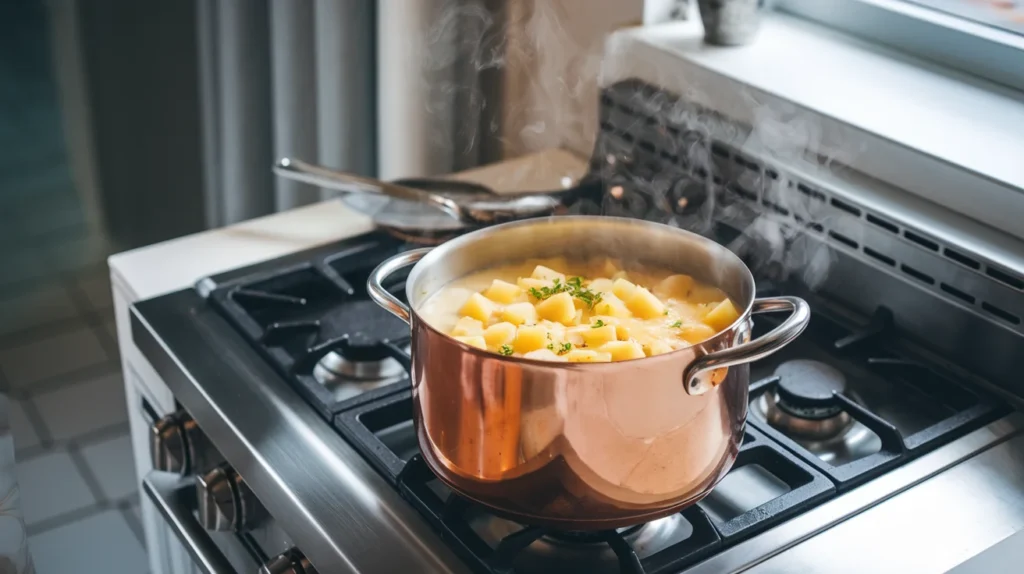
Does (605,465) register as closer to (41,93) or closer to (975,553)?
(975,553)

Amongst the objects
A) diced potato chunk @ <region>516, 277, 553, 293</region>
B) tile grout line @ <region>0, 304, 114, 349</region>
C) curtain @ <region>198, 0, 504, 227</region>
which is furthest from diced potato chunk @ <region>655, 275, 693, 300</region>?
tile grout line @ <region>0, 304, 114, 349</region>

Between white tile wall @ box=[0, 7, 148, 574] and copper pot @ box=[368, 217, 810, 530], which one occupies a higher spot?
copper pot @ box=[368, 217, 810, 530]

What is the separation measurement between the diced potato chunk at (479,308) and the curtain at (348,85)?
1015mm

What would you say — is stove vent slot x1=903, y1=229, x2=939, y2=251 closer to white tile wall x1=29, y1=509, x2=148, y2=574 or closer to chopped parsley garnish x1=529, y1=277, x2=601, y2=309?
chopped parsley garnish x1=529, y1=277, x2=601, y2=309

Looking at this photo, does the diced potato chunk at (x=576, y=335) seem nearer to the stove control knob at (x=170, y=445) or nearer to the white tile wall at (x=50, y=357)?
the stove control knob at (x=170, y=445)

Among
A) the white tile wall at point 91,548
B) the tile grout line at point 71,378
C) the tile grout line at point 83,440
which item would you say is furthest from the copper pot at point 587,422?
the tile grout line at point 71,378

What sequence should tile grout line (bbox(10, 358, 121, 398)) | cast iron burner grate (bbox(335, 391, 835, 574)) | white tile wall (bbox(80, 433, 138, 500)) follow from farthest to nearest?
1. tile grout line (bbox(10, 358, 121, 398))
2. white tile wall (bbox(80, 433, 138, 500))
3. cast iron burner grate (bbox(335, 391, 835, 574))

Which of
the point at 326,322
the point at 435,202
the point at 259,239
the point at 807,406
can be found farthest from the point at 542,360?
the point at 259,239

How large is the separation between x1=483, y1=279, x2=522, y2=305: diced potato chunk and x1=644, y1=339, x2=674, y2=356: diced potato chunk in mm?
146

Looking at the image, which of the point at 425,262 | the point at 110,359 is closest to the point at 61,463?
the point at 110,359

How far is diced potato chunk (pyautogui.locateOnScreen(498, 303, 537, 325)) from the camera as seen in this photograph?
901 millimetres

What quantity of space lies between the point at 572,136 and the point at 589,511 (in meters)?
0.95

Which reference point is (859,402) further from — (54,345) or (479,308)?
(54,345)

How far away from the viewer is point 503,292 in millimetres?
946
